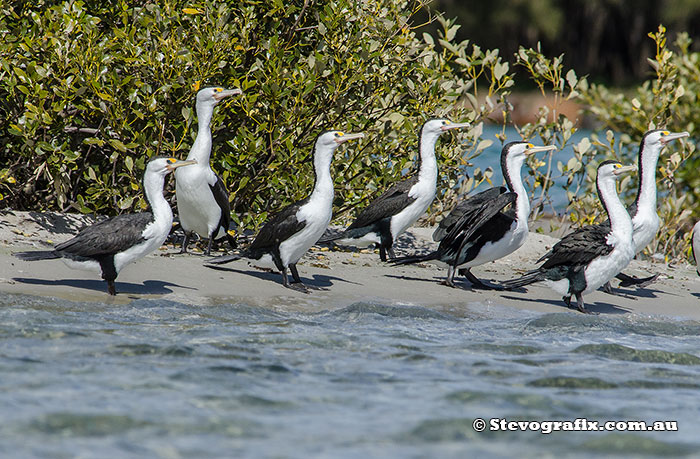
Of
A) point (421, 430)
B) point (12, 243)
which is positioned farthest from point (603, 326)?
point (12, 243)

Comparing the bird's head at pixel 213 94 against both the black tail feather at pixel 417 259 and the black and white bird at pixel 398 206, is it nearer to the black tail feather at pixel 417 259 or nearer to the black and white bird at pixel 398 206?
the black and white bird at pixel 398 206

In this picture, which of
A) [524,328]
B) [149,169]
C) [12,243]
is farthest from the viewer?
[12,243]

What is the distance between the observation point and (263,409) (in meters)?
4.59

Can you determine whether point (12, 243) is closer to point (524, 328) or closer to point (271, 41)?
point (271, 41)

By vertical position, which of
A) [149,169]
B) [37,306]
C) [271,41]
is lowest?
[37,306]

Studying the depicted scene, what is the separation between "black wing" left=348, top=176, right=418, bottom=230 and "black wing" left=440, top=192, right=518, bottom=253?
38.1 inches

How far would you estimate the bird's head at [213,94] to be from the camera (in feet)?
27.5

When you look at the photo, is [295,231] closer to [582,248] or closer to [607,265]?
[582,248]

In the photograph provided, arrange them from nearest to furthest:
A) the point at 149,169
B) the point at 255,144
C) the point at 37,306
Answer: the point at 37,306
the point at 149,169
the point at 255,144

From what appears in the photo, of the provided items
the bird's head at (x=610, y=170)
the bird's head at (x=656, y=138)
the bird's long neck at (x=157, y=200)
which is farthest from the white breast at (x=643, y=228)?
the bird's long neck at (x=157, y=200)

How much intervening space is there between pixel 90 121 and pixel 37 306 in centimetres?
353

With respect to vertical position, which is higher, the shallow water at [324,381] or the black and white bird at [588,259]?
the black and white bird at [588,259]

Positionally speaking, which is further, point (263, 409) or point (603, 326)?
point (603, 326)

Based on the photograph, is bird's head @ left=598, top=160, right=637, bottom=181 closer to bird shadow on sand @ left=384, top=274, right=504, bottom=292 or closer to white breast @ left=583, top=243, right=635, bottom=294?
white breast @ left=583, top=243, right=635, bottom=294
